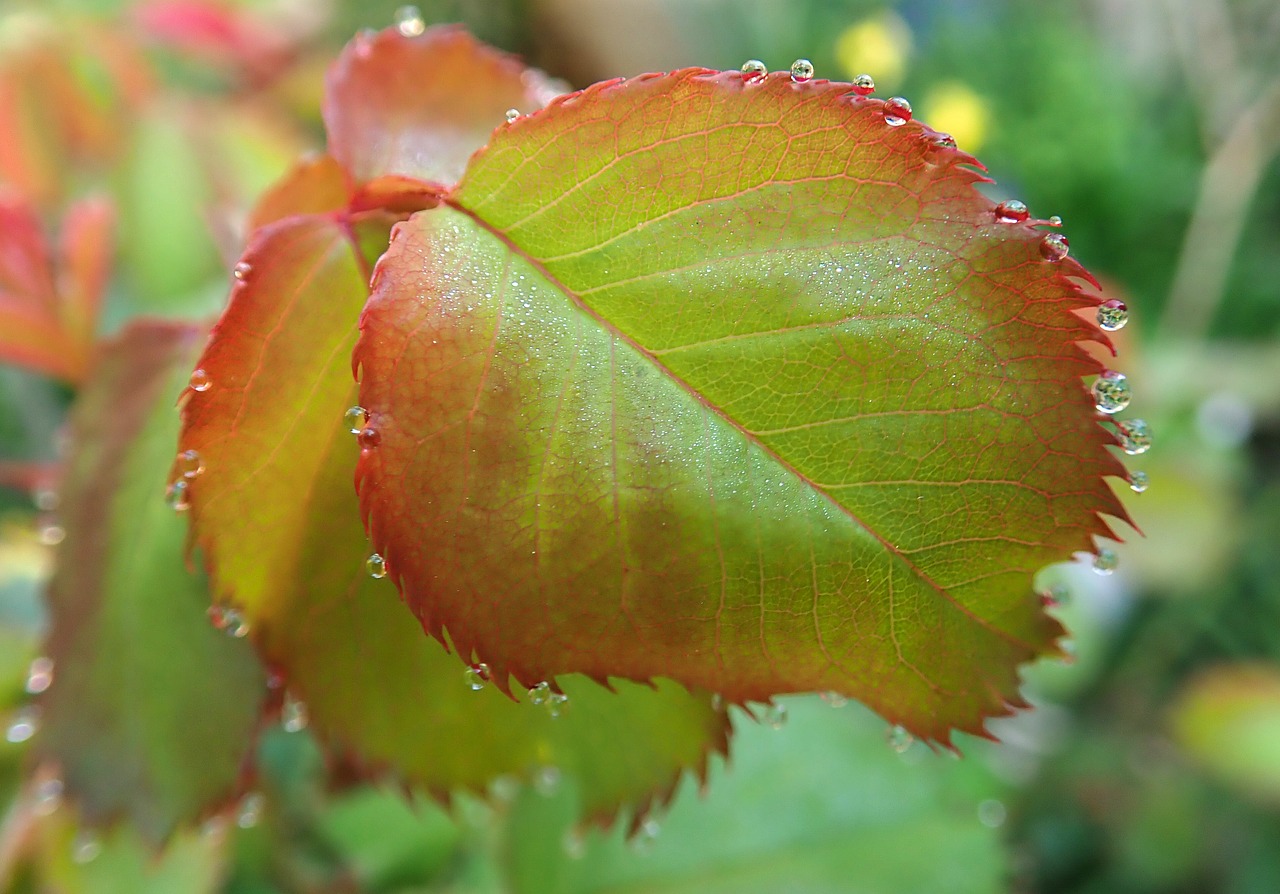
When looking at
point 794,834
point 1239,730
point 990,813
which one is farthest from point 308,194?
point 1239,730

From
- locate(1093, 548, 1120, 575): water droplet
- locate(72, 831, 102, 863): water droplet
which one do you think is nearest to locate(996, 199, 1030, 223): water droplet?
locate(1093, 548, 1120, 575): water droplet

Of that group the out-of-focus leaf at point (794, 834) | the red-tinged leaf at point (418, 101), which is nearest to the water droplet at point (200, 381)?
the red-tinged leaf at point (418, 101)

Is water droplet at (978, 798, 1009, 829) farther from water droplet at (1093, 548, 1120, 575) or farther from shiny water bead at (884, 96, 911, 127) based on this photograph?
shiny water bead at (884, 96, 911, 127)

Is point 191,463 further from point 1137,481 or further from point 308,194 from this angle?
point 1137,481

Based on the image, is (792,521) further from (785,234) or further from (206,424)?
(206,424)

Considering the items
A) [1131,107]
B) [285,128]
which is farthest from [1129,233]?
[285,128]
